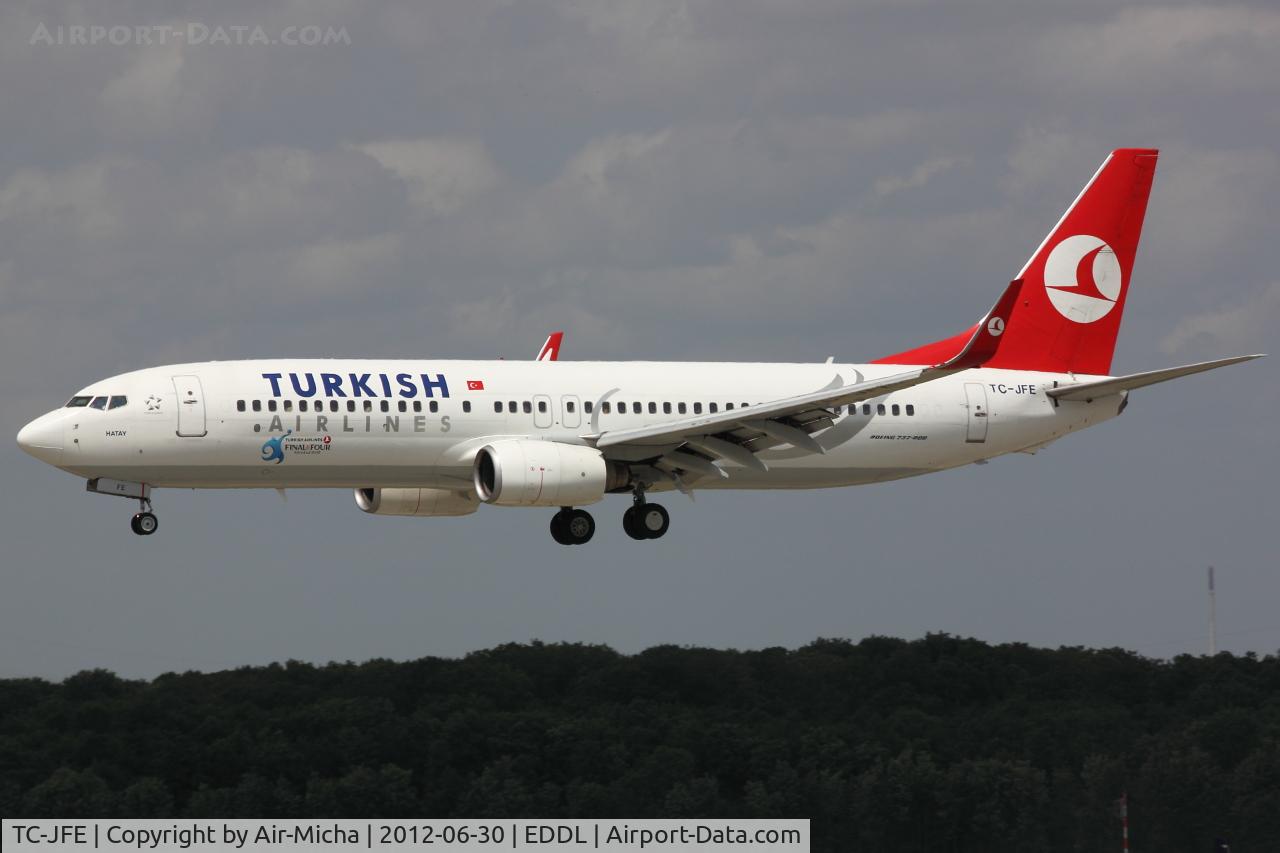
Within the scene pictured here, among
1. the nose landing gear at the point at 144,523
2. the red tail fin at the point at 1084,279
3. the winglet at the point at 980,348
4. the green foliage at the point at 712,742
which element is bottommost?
the green foliage at the point at 712,742

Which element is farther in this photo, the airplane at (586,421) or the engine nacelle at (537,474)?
the engine nacelle at (537,474)

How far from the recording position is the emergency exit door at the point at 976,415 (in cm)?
6638

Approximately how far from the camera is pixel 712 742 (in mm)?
95438

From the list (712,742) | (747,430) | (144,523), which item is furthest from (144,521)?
(712,742)

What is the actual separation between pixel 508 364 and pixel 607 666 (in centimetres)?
4511

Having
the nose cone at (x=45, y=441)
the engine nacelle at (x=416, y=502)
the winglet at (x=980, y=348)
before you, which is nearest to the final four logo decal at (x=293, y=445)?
the nose cone at (x=45, y=441)

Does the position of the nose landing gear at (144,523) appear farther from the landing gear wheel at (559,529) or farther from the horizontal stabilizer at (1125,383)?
the horizontal stabilizer at (1125,383)

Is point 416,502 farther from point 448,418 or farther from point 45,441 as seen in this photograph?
point 45,441

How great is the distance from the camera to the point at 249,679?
108 metres

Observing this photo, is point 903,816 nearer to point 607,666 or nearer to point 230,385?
point 607,666

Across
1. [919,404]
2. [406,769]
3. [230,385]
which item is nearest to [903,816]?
[406,769]

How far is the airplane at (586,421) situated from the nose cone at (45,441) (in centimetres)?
4

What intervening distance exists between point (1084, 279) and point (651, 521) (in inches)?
652

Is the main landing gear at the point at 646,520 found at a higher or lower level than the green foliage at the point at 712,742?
higher
